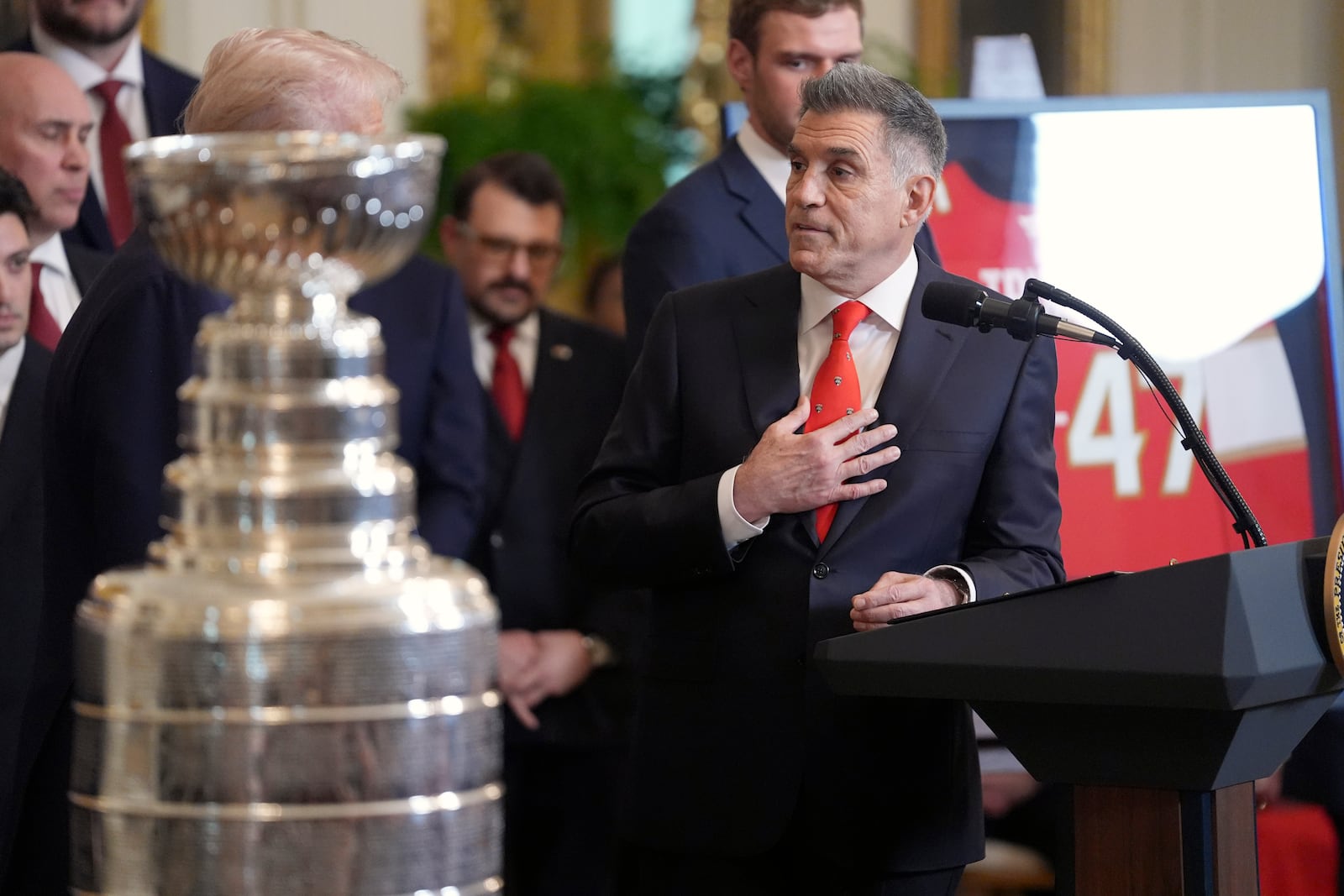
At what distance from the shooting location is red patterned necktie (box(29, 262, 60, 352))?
3398 millimetres

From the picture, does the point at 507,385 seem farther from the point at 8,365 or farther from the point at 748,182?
the point at 8,365

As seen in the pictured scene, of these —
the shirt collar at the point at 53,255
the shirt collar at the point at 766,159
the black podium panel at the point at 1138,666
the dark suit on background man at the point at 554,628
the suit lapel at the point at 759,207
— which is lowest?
the dark suit on background man at the point at 554,628

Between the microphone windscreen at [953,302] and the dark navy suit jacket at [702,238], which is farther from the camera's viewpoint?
the dark navy suit jacket at [702,238]

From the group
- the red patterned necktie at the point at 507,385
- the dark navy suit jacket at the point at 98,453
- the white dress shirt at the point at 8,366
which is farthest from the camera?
the red patterned necktie at the point at 507,385

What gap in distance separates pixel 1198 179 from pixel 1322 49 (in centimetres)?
289

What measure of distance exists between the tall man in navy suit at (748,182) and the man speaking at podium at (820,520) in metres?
0.67

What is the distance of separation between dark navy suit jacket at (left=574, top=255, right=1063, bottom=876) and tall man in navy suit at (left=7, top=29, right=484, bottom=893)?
27.5 inches

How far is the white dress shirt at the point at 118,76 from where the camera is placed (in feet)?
13.4

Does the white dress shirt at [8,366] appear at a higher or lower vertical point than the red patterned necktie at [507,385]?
higher

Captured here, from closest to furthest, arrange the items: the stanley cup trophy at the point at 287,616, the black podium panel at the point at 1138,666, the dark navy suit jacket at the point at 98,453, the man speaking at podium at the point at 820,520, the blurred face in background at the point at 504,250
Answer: the stanley cup trophy at the point at 287,616 → the black podium panel at the point at 1138,666 → the dark navy suit jacket at the point at 98,453 → the man speaking at podium at the point at 820,520 → the blurred face in background at the point at 504,250

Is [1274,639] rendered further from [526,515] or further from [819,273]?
[526,515]

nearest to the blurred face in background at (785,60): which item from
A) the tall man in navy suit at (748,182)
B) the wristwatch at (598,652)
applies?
the tall man in navy suit at (748,182)

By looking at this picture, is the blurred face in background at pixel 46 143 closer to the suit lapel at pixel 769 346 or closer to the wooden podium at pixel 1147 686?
the suit lapel at pixel 769 346

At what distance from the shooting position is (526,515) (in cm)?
400
